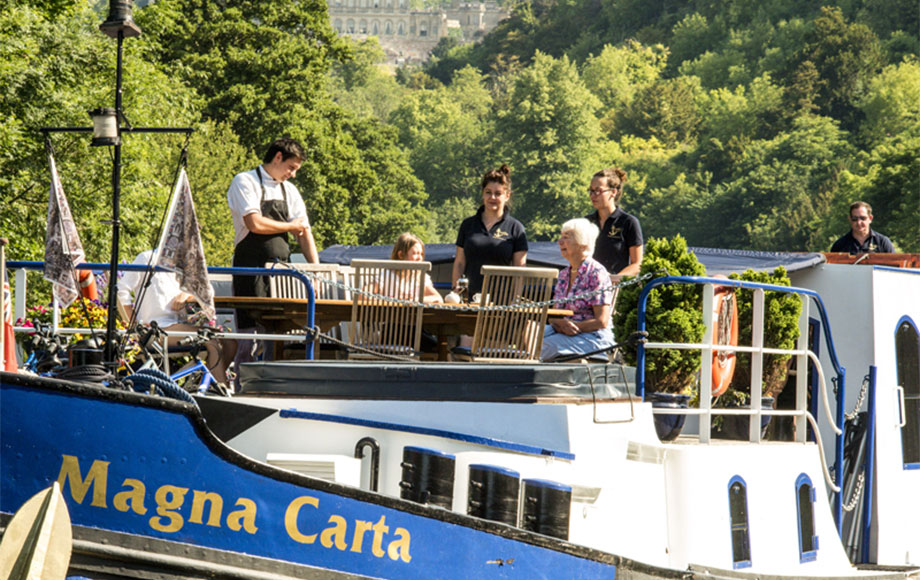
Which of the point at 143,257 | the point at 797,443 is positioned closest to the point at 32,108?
the point at 143,257

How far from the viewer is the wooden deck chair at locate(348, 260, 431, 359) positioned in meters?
7.82

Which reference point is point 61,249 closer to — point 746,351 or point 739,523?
point 746,351

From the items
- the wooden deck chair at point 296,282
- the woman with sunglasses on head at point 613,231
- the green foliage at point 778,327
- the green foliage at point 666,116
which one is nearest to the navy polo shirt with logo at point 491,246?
the woman with sunglasses on head at point 613,231

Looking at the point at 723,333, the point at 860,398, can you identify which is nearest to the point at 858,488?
the point at 860,398

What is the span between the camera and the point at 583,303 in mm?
7707

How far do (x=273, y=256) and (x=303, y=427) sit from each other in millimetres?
A: 2901

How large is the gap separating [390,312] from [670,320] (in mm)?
1707

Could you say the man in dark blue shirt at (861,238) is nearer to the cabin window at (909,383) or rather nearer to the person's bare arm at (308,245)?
the cabin window at (909,383)

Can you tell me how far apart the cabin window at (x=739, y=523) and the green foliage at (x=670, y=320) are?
0.93m

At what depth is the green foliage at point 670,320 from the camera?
792 centimetres

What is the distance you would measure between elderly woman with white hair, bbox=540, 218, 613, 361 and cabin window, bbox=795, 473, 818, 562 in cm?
153

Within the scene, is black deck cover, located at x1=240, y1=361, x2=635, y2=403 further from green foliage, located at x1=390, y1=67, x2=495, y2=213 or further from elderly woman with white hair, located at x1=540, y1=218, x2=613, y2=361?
green foliage, located at x1=390, y1=67, x2=495, y2=213

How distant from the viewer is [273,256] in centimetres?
862

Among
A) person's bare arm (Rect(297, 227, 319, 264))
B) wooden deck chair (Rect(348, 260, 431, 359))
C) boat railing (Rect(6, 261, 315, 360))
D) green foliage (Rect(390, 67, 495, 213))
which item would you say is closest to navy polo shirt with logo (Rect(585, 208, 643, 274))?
wooden deck chair (Rect(348, 260, 431, 359))
